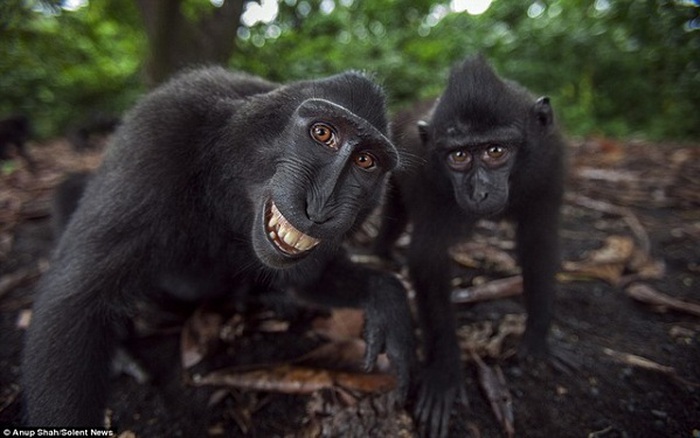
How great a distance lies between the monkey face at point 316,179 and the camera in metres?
1.94

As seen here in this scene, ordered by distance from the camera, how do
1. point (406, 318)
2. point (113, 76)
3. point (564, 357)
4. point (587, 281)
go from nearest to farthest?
point (406, 318) < point (564, 357) < point (587, 281) < point (113, 76)

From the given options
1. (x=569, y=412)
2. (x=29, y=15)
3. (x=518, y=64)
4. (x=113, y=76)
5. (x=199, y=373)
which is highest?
(x=518, y=64)

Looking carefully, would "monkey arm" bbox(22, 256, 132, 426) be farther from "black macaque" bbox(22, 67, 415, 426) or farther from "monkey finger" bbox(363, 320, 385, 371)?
"monkey finger" bbox(363, 320, 385, 371)

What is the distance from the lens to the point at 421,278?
2.84m

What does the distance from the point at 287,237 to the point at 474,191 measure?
1.28 meters

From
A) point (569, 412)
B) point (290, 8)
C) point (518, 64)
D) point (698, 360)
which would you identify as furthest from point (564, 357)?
point (518, 64)

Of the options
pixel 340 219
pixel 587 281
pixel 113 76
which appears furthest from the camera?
pixel 113 76

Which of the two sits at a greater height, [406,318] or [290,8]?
[290,8]

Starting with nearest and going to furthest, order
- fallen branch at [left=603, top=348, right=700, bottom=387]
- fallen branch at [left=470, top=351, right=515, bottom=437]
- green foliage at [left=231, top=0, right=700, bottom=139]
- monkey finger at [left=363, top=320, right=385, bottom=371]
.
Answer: fallen branch at [left=470, top=351, right=515, bottom=437]
monkey finger at [left=363, top=320, right=385, bottom=371]
fallen branch at [left=603, top=348, right=700, bottom=387]
green foliage at [left=231, top=0, right=700, bottom=139]

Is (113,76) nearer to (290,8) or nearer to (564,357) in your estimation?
(290,8)

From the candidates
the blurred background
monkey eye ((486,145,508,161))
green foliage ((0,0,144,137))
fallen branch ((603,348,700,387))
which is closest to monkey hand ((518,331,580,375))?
fallen branch ((603,348,700,387))

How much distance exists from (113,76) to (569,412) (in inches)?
433

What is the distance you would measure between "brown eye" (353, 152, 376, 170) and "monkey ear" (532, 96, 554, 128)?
143cm

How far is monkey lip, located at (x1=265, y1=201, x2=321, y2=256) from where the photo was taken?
2055 millimetres
